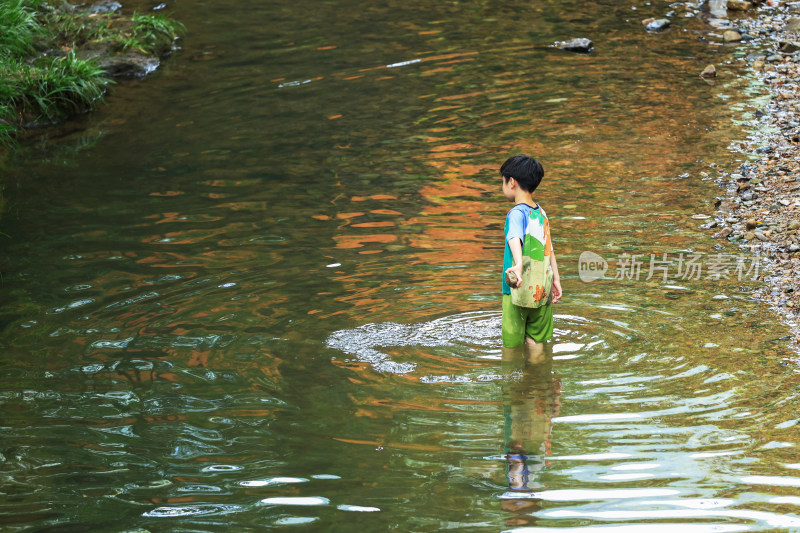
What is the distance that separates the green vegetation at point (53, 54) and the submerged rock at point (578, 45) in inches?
257

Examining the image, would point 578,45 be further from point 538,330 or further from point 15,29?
point 538,330

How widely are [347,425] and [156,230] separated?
403 centimetres

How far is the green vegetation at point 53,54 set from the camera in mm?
11648

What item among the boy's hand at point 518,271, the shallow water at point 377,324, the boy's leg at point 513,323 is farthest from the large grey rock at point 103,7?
the boy's hand at point 518,271

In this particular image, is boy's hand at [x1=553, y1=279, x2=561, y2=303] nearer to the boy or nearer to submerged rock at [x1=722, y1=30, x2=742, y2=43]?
the boy

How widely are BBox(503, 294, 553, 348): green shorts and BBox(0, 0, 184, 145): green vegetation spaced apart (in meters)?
7.45

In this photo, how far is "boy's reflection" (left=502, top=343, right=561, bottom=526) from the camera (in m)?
4.31

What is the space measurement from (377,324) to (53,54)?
30.0 ft

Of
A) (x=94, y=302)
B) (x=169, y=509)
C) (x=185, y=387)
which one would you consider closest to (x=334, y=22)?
(x=94, y=302)

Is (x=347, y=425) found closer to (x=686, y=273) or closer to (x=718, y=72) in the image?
(x=686, y=273)

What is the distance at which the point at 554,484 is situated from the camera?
4320 mm

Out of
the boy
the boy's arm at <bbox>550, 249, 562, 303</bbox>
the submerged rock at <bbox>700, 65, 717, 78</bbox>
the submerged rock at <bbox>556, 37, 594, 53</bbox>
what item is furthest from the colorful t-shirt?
the submerged rock at <bbox>556, 37, 594, 53</bbox>

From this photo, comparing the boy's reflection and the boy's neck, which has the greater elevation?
the boy's neck

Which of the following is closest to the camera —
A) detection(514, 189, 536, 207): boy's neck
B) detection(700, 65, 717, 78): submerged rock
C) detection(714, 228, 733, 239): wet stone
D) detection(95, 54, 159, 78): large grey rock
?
detection(514, 189, 536, 207): boy's neck
